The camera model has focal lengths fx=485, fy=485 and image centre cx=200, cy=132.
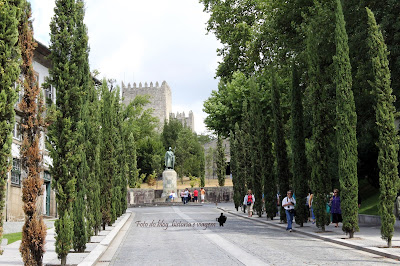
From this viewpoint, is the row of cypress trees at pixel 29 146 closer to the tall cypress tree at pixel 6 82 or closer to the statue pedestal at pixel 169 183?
the tall cypress tree at pixel 6 82

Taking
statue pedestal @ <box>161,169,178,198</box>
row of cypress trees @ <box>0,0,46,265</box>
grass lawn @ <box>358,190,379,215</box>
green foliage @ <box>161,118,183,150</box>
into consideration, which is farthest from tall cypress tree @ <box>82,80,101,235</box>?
green foliage @ <box>161,118,183,150</box>

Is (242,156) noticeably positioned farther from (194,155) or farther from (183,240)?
(194,155)

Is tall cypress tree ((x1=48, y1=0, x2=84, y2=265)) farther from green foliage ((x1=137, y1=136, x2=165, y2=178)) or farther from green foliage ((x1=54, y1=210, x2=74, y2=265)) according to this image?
green foliage ((x1=137, y1=136, x2=165, y2=178))

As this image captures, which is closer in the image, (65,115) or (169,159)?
(65,115)

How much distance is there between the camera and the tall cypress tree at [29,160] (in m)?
10.6

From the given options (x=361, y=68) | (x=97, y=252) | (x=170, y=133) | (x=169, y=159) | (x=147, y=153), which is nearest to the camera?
(x=97, y=252)

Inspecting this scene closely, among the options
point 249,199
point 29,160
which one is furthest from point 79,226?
point 249,199

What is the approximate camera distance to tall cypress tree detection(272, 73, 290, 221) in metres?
26.0

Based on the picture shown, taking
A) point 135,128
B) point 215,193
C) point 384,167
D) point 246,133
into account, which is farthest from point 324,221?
point 135,128

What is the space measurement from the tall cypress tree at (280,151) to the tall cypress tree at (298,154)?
7.38 feet

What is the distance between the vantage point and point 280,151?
2661cm

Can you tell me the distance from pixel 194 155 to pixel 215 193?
2374 centimetres

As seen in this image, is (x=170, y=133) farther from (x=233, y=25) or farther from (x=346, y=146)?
(x=346, y=146)

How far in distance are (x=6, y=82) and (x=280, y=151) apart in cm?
1963
